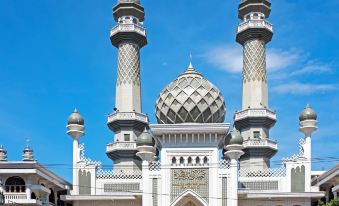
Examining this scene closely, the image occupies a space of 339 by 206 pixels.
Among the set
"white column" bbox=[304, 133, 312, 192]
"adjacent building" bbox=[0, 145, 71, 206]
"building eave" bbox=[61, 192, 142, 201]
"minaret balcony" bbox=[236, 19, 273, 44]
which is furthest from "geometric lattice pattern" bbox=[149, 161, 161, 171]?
"minaret balcony" bbox=[236, 19, 273, 44]

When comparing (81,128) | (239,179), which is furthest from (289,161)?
(81,128)

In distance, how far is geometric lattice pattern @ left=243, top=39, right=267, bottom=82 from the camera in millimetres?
40344

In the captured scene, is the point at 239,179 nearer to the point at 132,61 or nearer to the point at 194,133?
the point at 194,133

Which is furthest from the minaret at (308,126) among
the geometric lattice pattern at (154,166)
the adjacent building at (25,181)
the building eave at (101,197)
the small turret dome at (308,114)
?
the adjacent building at (25,181)

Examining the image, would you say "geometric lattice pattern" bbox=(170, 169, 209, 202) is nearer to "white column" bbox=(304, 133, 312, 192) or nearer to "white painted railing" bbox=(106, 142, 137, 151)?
"white column" bbox=(304, 133, 312, 192)

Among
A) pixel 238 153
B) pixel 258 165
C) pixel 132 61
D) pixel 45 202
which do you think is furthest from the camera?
pixel 132 61

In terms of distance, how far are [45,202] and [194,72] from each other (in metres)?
9.39

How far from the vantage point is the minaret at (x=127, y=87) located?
3953 cm

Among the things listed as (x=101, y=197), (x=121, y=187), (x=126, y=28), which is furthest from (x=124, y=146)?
(x=126, y=28)

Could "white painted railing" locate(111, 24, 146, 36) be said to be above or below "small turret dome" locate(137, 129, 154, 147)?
above

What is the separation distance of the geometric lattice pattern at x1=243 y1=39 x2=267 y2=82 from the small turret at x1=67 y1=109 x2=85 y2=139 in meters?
10.3

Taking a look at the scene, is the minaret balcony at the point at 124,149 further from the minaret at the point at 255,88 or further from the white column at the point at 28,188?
the white column at the point at 28,188

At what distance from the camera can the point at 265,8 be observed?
41.7 meters

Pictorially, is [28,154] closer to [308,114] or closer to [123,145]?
[123,145]
